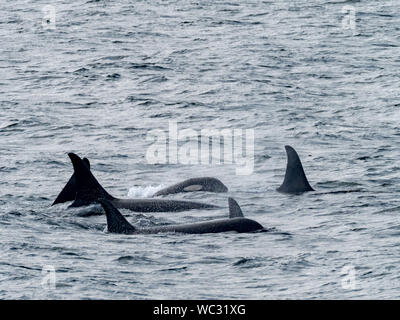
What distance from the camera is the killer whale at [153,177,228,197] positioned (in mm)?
25156

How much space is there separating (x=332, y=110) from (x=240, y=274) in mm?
18509

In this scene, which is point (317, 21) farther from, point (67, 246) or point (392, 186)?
point (67, 246)

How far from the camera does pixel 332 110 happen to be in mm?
34781

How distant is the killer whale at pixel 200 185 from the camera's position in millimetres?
25156

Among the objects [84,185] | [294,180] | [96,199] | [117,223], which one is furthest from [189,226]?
[294,180]

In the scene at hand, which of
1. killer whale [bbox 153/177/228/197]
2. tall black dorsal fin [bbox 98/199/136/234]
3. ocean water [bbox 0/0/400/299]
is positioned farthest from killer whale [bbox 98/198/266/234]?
killer whale [bbox 153/177/228/197]

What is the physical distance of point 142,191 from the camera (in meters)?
25.2

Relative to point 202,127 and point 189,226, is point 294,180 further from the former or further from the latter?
point 202,127

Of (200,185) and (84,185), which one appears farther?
(200,185)

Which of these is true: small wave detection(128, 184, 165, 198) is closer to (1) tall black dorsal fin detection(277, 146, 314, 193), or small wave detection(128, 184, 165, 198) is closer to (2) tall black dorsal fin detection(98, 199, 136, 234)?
(1) tall black dorsal fin detection(277, 146, 314, 193)

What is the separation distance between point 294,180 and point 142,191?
10.7 ft

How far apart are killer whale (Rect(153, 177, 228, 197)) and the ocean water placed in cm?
32

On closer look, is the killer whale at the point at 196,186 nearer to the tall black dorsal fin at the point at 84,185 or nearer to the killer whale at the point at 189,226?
the tall black dorsal fin at the point at 84,185
